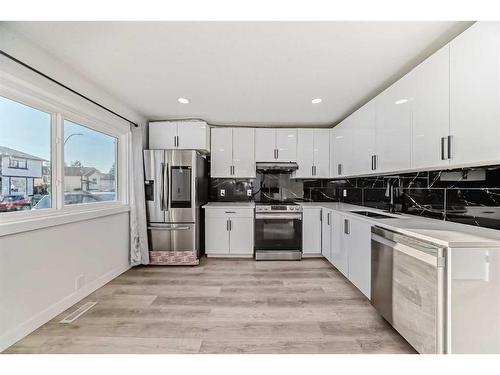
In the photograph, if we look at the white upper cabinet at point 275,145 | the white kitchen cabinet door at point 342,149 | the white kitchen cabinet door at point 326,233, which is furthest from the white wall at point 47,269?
the white kitchen cabinet door at point 342,149

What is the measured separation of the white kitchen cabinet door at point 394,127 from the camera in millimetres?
1980

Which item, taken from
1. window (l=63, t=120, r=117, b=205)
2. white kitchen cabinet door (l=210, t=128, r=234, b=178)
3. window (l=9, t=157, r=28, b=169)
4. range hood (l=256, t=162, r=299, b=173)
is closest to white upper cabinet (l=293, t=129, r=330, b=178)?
range hood (l=256, t=162, r=299, b=173)

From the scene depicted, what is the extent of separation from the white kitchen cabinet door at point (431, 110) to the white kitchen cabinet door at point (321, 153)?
2.07 metres

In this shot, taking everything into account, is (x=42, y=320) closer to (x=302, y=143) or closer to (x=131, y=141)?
(x=131, y=141)

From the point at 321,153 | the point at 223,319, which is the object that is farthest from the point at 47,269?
the point at 321,153

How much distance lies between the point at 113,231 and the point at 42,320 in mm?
1127

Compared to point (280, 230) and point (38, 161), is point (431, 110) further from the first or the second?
point (38, 161)

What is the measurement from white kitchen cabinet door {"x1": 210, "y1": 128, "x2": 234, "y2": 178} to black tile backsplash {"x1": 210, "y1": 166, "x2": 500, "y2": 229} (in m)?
0.38

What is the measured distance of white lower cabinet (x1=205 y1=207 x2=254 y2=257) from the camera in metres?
3.71

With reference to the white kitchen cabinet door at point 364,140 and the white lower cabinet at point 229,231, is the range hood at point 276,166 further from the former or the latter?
the white kitchen cabinet door at point 364,140

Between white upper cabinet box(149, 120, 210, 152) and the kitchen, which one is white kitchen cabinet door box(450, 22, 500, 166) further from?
white upper cabinet box(149, 120, 210, 152)

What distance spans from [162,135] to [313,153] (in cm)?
253

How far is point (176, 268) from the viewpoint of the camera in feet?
10.8

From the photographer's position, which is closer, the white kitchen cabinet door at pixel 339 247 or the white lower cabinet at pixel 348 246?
the white lower cabinet at pixel 348 246
